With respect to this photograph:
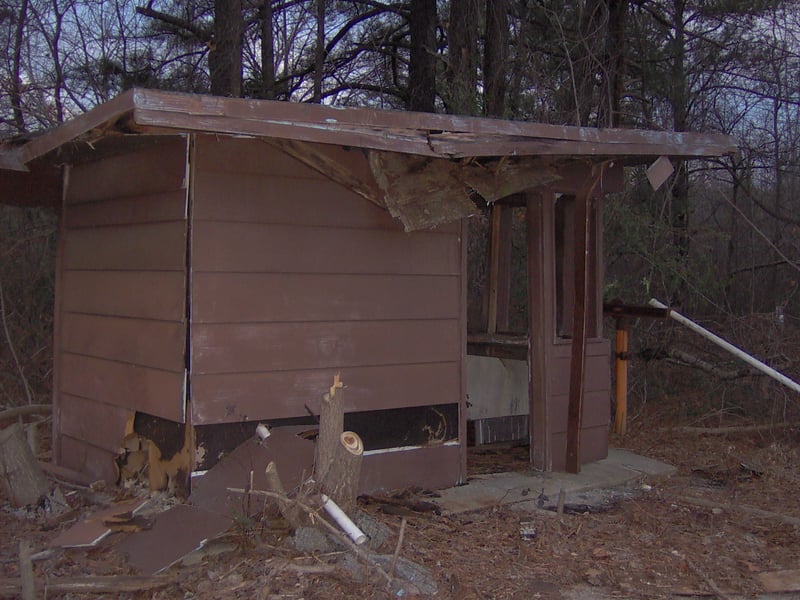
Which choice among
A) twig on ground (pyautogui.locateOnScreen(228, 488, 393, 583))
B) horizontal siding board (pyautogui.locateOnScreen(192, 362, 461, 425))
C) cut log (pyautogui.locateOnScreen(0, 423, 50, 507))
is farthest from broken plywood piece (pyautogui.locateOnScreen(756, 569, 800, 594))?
cut log (pyautogui.locateOnScreen(0, 423, 50, 507))

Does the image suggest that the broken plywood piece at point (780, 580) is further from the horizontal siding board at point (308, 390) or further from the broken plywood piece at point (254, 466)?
the broken plywood piece at point (254, 466)

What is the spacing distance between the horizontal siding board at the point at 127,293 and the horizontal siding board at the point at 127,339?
0.06 m

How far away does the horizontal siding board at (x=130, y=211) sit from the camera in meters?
4.70

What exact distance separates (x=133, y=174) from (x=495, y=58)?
Answer: 5.55m

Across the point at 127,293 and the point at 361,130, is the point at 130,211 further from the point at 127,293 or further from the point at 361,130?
the point at 361,130

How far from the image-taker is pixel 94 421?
219 inches

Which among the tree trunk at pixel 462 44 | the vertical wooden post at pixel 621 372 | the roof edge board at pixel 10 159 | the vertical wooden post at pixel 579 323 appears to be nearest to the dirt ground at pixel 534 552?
the vertical wooden post at pixel 579 323

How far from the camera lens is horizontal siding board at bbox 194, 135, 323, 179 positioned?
4613 millimetres

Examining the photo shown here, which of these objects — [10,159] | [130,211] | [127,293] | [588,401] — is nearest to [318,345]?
[127,293]

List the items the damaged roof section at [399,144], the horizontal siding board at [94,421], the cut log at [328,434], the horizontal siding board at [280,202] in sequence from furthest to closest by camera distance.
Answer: the horizontal siding board at [94,421] < the horizontal siding board at [280,202] < the cut log at [328,434] < the damaged roof section at [399,144]

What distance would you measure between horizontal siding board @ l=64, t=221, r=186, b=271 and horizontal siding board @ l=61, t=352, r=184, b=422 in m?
0.66

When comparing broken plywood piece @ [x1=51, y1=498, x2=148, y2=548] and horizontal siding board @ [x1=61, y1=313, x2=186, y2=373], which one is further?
horizontal siding board @ [x1=61, y1=313, x2=186, y2=373]

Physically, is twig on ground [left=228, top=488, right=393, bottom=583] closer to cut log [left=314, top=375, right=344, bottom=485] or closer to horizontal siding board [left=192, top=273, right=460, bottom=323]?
cut log [left=314, top=375, right=344, bottom=485]

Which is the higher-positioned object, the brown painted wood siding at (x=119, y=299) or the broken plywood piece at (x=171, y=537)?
the brown painted wood siding at (x=119, y=299)
